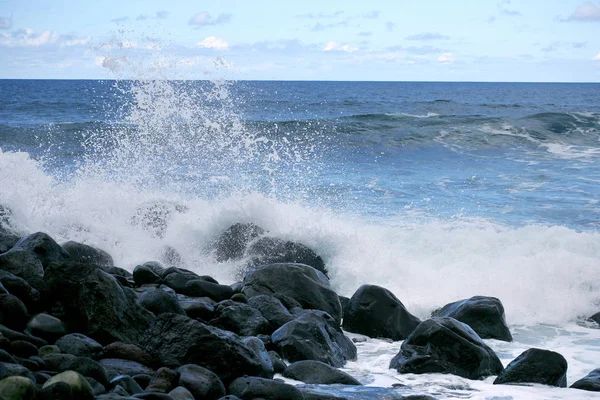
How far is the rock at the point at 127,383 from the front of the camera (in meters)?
3.74

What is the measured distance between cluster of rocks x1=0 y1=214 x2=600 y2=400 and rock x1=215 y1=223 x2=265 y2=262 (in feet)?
5.68

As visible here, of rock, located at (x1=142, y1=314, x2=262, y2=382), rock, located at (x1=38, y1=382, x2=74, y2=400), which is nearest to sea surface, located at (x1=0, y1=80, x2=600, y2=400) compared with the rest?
rock, located at (x1=142, y1=314, x2=262, y2=382)

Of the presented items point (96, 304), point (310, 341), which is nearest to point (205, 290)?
point (310, 341)

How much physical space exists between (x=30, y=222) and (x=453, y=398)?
5.95 m

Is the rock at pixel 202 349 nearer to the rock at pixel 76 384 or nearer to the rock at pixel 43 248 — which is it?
the rock at pixel 76 384

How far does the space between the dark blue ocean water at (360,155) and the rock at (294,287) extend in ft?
17.2

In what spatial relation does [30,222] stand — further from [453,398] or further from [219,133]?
[219,133]

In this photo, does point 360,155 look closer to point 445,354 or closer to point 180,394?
point 445,354

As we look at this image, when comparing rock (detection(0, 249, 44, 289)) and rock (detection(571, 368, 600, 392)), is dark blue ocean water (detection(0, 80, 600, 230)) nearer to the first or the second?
rock (detection(0, 249, 44, 289))

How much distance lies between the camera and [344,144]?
20453 millimetres

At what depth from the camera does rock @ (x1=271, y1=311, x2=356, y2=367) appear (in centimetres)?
508

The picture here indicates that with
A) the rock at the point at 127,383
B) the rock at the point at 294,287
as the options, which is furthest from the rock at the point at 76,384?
→ the rock at the point at 294,287

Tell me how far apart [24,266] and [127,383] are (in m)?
2.12

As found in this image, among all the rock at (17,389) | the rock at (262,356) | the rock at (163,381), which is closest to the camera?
the rock at (17,389)
